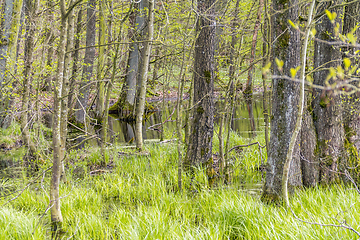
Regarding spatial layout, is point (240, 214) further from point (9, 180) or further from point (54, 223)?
point (9, 180)

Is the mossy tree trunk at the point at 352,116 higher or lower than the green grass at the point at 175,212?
higher

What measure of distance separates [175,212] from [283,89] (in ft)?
7.23

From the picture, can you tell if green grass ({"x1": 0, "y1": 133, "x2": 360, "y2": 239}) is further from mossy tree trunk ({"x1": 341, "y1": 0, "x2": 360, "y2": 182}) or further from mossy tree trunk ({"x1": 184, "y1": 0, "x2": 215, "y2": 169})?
mossy tree trunk ({"x1": 341, "y1": 0, "x2": 360, "y2": 182})

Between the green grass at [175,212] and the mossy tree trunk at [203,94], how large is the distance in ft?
1.32

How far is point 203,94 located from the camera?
17.9 ft

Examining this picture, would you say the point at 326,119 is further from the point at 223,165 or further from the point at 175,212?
the point at 175,212

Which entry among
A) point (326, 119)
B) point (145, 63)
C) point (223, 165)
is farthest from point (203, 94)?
point (326, 119)

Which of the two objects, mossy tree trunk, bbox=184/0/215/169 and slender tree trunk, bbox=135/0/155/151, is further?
slender tree trunk, bbox=135/0/155/151

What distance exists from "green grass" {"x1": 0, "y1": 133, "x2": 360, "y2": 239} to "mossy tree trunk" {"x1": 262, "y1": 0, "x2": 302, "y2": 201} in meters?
0.57

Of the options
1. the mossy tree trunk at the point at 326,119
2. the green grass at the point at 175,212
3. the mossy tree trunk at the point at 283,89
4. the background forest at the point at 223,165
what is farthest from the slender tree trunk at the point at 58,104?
the mossy tree trunk at the point at 326,119

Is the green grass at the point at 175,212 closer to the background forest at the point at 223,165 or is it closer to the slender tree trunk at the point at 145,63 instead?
the background forest at the point at 223,165

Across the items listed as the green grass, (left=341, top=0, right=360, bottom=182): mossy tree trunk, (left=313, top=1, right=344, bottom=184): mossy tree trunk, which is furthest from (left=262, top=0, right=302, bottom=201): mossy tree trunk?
(left=341, top=0, right=360, bottom=182): mossy tree trunk

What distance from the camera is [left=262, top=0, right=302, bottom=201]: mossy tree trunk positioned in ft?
12.0

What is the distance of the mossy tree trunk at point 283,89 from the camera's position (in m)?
3.66
